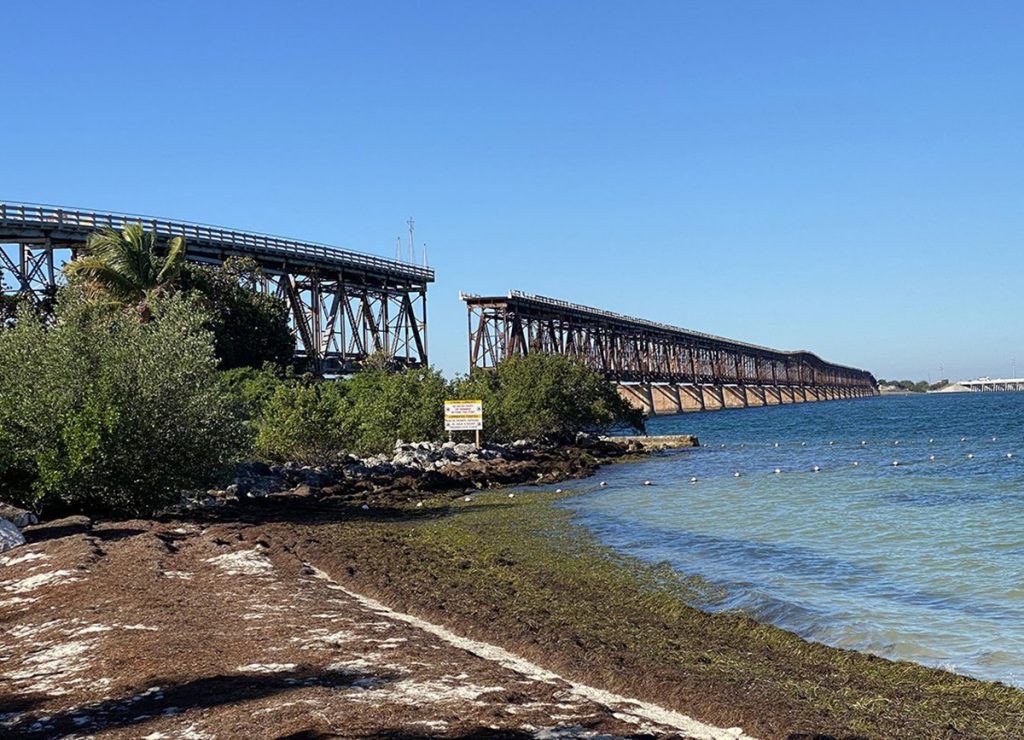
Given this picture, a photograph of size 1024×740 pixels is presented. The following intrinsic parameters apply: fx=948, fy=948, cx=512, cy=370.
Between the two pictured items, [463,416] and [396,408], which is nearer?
[463,416]

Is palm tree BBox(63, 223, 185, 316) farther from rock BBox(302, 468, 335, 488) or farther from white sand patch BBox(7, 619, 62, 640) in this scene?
white sand patch BBox(7, 619, 62, 640)

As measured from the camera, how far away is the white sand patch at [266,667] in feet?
28.3

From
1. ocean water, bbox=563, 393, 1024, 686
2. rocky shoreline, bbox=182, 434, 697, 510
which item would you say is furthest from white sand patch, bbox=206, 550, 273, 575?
rocky shoreline, bbox=182, 434, 697, 510

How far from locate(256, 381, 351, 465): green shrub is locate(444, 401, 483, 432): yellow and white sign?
25.1ft

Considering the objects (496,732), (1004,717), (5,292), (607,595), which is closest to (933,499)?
(607,595)

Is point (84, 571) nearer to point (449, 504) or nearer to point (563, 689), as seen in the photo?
point (563, 689)

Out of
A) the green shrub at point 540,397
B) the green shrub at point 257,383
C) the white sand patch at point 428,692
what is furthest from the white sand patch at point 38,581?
the green shrub at point 540,397

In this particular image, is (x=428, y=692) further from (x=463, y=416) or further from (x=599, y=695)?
(x=463, y=416)

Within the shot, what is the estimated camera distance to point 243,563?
47.8 feet

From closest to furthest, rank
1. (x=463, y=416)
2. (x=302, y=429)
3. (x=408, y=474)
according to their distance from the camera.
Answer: (x=302, y=429), (x=408, y=474), (x=463, y=416)

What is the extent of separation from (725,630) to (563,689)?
4085 millimetres

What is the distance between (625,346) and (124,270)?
100m

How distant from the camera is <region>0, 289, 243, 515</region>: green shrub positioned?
64.7 ft

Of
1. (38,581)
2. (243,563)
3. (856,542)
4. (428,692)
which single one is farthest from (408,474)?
(428,692)
